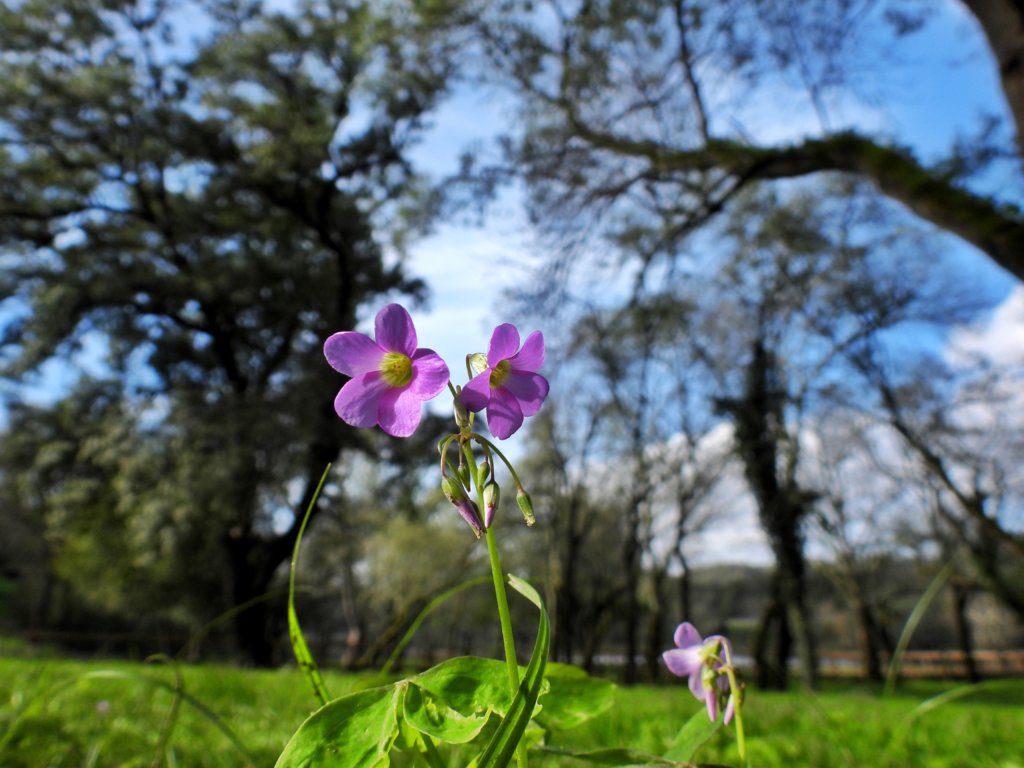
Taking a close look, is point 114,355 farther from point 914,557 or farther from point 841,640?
point 841,640

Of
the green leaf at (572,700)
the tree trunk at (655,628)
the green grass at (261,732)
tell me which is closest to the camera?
the green leaf at (572,700)

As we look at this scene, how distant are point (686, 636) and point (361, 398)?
55 centimetres

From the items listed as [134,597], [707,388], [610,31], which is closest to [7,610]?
[134,597]

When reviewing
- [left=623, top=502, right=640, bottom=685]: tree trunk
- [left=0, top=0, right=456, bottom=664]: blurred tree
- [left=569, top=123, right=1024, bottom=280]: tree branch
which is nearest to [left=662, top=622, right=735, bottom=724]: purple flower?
[left=569, top=123, right=1024, bottom=280]: tree branch

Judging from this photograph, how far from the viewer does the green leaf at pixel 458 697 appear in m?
0.57

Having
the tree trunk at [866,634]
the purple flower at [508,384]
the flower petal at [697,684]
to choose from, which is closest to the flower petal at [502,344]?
the purple flower at [508,384]

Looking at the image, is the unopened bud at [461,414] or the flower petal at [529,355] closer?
the unopened bud at [461,414]

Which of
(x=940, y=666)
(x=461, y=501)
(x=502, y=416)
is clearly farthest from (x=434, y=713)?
(x=940, y=666)

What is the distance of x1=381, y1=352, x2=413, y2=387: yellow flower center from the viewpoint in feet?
2.34

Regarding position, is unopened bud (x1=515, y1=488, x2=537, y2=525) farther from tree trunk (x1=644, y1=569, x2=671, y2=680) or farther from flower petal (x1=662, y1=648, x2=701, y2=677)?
tree trunk (x1=644, y1=569, x2=671, y2=680)

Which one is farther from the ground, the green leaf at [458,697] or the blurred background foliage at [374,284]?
the blurred background foliage at [374,284]

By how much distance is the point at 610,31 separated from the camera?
8.29 m

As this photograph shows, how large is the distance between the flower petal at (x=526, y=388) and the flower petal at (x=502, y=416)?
0.07 ft

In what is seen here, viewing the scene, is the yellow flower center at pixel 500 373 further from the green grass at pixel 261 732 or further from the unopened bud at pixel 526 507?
the green grass at pixel 261 732
